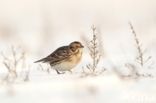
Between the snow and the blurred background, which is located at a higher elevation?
the blurred background

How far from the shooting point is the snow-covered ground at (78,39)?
7340mm

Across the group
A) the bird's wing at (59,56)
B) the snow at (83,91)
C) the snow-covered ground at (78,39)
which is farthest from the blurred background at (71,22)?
the snow at (83,91)

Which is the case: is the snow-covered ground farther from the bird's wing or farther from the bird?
the bird's wing

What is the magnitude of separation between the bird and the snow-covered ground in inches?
4.6

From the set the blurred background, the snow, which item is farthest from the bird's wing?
the snow

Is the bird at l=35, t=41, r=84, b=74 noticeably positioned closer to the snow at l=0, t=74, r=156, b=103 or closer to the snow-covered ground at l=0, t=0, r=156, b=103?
the snow-covered ground at l=0, t=0, r=156, b=103

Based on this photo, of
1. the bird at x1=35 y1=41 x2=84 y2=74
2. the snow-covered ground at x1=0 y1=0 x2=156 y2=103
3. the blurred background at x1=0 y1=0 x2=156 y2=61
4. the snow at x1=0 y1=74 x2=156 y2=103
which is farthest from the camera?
the blurred background at x1=0 y1=0 x2=156 y2=61

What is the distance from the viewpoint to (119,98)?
7137 millimetres

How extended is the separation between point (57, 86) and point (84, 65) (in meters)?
2.91

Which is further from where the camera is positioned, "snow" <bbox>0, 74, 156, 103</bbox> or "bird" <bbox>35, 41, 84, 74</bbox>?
"bird" <bbox>35, 41, 84, 74</bbox>

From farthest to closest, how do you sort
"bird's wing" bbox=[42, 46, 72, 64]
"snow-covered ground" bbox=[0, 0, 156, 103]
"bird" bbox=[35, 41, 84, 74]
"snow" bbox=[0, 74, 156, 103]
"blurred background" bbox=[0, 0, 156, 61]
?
"blurred background" bbox=[0, 0, 156, 61], "bird's wing" bbox=[42, 46, 72, 64], "bird" bbox=[35, 41, 84, 74], "snow-covered ground" bbox=[0, 0, 156, 103], "snow" bbox=[0, 74, 156, 103]

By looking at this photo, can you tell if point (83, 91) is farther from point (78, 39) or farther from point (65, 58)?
point (78, 39)

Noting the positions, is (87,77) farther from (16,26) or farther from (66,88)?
(16,26)

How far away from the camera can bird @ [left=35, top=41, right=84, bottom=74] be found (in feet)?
34.3
